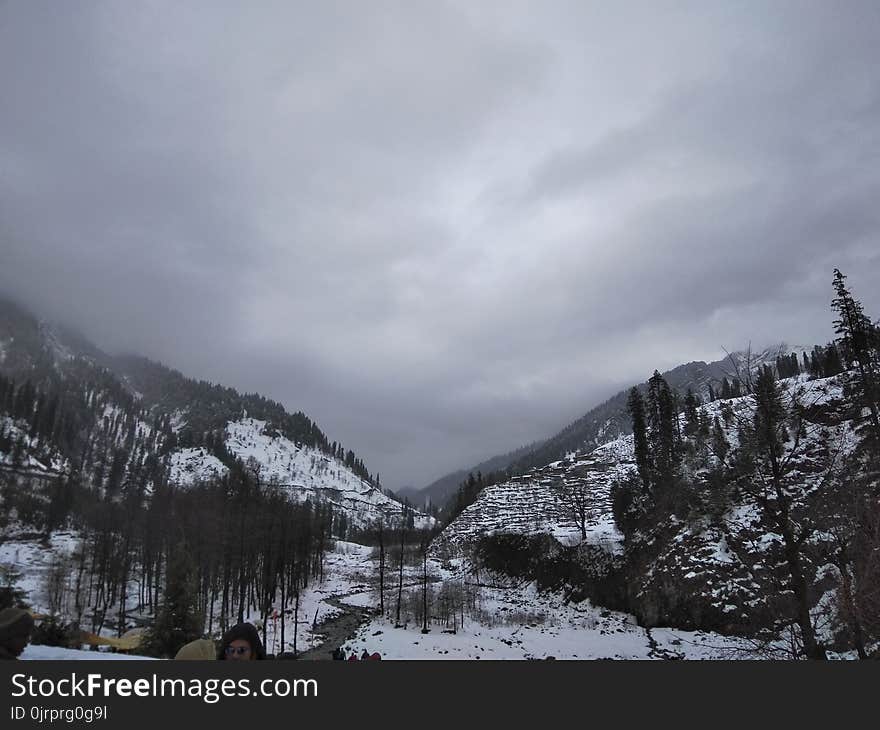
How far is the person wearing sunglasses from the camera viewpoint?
5707 mm

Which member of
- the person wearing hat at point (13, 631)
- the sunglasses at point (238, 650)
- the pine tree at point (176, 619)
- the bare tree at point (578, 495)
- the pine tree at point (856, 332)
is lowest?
the pine tree at point (176, 619)

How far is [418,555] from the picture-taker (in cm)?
9406

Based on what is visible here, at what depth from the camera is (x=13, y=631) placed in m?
8.75

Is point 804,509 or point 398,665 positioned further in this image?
point 804,509

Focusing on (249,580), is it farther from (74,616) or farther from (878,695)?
(878,695)

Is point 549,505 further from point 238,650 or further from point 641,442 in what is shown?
point 238,650

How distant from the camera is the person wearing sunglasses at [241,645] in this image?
5707 millimetres

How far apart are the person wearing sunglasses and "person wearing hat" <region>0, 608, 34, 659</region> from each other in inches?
236

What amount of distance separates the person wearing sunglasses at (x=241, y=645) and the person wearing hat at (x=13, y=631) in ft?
19.7

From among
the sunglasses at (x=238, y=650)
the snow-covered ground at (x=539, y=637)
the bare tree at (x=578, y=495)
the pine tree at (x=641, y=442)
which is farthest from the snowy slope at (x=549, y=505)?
the sunglasses at (x=238, y=650)

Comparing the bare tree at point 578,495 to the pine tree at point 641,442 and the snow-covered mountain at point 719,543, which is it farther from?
the pine tree at point 641,442

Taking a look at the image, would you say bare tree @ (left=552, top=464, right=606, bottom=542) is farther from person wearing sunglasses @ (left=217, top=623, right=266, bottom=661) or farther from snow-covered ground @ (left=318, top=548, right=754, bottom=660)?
person wearing sunglasses @ (left=217, top=623, right=266, bottom=661)

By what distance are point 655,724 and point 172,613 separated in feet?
118

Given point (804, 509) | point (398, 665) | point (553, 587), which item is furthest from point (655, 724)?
point (553, 587)
